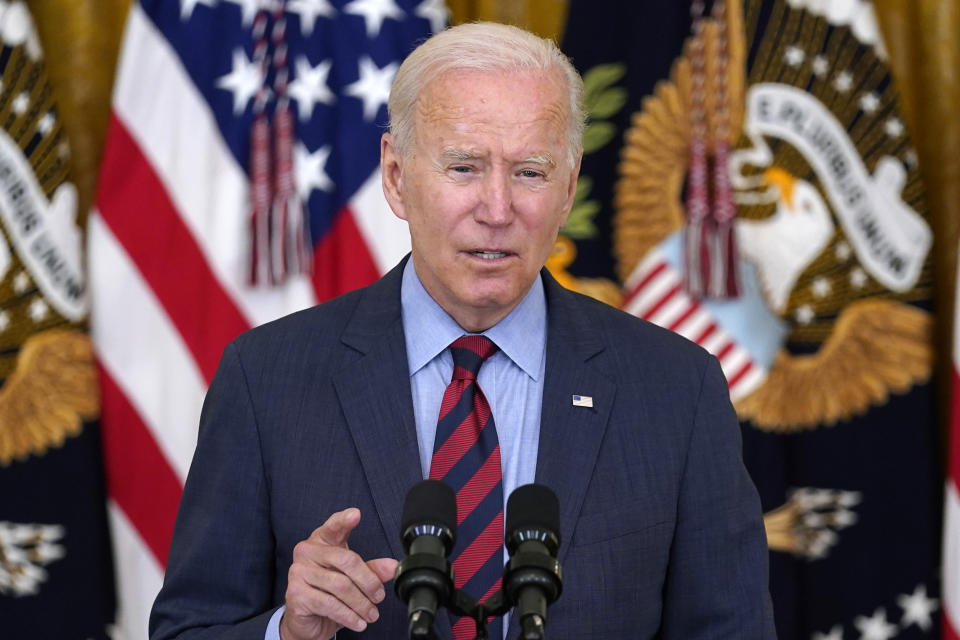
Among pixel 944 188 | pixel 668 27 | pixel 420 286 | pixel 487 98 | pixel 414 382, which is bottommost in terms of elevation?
pixel 414 382

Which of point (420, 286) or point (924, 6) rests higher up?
point (924, 6)

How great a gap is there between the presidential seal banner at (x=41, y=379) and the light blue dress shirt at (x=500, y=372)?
1694 mm

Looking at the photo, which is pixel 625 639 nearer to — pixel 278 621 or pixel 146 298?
pixel 278 621

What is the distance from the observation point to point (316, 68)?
3.20m

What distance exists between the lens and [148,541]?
3193 mm

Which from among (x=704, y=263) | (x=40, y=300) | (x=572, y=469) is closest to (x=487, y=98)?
(x=572, y=469)

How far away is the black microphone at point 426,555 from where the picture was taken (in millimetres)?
1054

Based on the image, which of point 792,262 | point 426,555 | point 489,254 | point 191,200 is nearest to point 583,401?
point 489,254

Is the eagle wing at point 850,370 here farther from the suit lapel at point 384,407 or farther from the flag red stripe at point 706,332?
the suit lapel at point 384,407

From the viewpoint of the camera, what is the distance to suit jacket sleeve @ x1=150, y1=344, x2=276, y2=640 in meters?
1.60

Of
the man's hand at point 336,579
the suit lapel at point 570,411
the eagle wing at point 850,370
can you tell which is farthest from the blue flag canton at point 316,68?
the man's hand at point 336,579

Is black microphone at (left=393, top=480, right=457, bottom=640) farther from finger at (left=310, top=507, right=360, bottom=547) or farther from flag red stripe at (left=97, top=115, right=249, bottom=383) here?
flag red stripe at (left=97, top=115, right=249, bottom=383)

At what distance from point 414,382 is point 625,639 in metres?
0.48

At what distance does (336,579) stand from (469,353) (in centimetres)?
50
